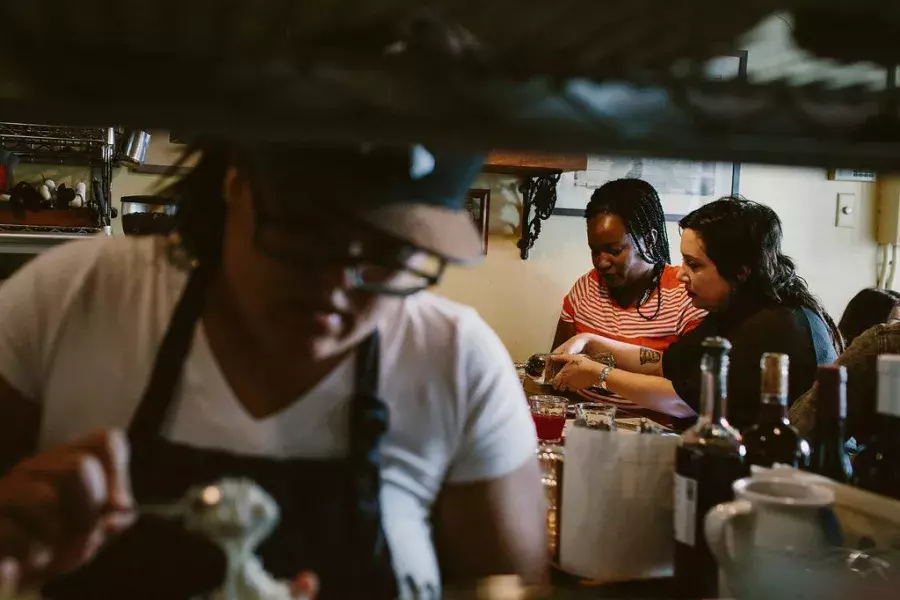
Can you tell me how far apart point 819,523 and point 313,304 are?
54 centimetres

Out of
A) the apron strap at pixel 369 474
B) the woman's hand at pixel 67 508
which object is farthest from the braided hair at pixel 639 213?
the woman's hand at pixel 67 508

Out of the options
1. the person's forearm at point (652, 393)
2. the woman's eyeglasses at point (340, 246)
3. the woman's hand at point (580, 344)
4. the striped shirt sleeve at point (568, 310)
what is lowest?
the person's forearm at point (652, 393)

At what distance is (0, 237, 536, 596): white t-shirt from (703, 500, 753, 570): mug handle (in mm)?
288

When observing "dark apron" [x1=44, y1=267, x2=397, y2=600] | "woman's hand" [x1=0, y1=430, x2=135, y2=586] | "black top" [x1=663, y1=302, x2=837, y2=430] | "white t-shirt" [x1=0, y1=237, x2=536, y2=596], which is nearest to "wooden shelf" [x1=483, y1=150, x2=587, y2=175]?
"black top" [x1=663, y1=302, x2=837, y2=430]

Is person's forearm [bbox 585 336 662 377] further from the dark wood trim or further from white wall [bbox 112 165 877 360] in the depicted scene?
the dark wood trim

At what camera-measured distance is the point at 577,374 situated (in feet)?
8.18

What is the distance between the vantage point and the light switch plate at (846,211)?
368 centimetres

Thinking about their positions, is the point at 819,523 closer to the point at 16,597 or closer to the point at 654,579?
the point at 654,579

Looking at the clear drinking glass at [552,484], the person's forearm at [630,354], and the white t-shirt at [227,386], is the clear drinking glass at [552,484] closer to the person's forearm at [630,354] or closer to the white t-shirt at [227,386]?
the white t-shirt at [227,386]

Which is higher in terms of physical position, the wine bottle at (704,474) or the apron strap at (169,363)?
the apron strap at (169,363)

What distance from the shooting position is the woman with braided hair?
2.75 metres

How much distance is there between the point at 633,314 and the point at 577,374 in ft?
1.55

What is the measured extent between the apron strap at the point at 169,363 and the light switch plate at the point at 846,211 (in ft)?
11.7

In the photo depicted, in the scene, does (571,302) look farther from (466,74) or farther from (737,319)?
(466,74)
